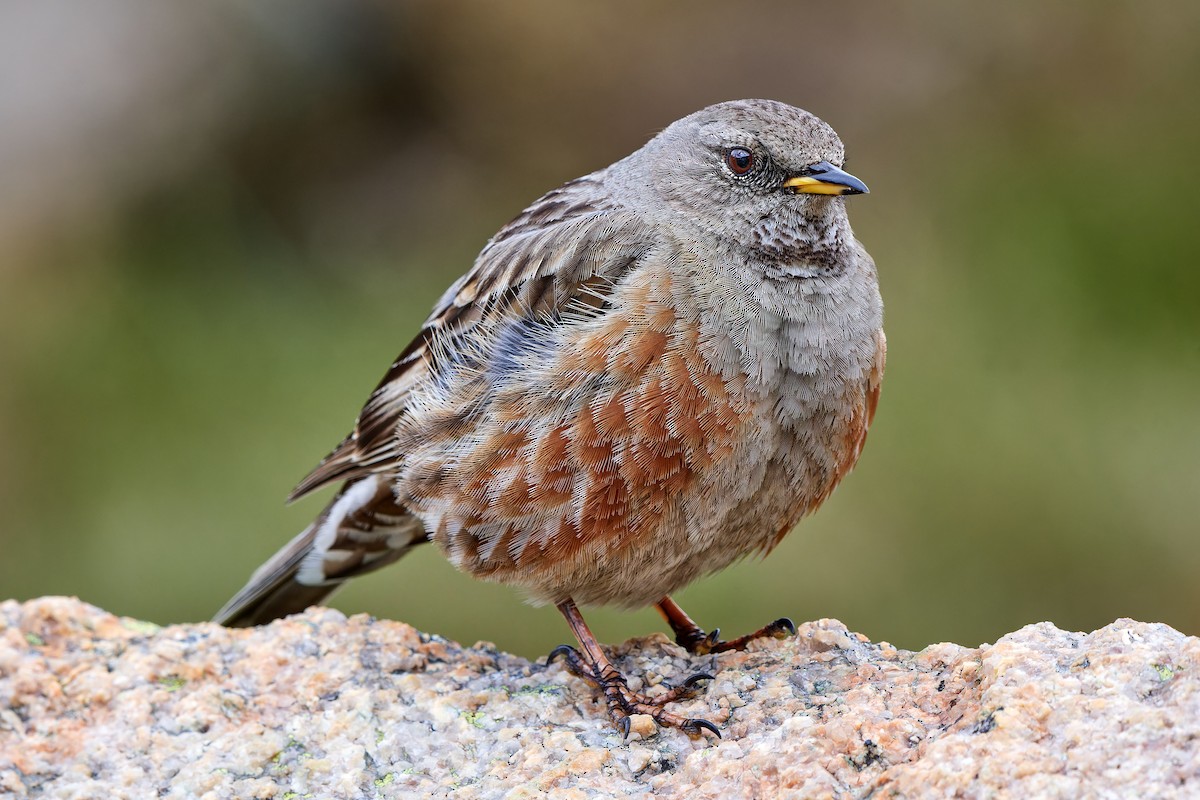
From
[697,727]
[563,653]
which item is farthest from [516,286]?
[697,727]

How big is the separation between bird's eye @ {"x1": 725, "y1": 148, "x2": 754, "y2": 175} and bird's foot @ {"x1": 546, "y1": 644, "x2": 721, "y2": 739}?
1629 mm

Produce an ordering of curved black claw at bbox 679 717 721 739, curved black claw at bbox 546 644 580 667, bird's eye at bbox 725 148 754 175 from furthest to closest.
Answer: bird's eye at bbox 725 148 754 175, curved black claw at bbox 546 644 580 667, curved black claw at bbox 679 717 721 739

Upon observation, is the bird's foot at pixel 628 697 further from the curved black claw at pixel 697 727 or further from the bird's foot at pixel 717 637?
the bird's foot at pixel 717 637

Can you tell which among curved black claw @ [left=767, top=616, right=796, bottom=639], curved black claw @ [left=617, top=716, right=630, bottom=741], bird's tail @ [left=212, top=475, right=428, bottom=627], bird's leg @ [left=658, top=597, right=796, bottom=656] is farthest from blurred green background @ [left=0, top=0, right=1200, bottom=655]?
curved black claw @ [left=617, top=716, right=630, bottom=741]

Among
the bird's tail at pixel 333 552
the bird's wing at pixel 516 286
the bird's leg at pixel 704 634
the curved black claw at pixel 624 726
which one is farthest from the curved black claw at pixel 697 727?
the bird's tail at pixel 333 552

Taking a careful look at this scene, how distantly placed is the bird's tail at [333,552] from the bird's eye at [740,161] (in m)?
1.65

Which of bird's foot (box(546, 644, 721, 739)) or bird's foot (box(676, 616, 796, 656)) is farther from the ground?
bird's foot (box(676, 616, 796, 656))

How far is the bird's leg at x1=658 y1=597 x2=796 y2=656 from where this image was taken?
415cm

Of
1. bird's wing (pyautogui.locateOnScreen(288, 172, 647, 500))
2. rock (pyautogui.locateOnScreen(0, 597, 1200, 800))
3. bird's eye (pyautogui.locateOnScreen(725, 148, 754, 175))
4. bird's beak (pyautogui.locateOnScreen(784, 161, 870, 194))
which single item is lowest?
rock (pyautogui.locateOnScreen(0, 597, 1200, 800))

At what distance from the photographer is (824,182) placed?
4.20 metres

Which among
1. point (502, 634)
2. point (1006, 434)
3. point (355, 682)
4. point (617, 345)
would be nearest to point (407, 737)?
point (355, 682)

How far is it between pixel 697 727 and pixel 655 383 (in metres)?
0.96

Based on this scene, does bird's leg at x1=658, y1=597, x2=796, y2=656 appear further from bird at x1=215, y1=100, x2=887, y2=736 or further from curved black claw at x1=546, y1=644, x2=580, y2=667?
curved black claw at x1=546, y1=644, x2=580, y2=667

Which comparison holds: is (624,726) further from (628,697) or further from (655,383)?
(655,383)
